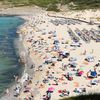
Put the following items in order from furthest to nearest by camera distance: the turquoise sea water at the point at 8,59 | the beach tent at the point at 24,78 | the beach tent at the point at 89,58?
the beach tent at the point at 89,58
the turquoise sea water at the point at 8,59
the beach tent at the point at 24,78

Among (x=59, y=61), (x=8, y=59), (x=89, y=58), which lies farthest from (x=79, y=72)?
(x=8, y=59)

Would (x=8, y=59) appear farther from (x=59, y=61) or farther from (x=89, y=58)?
(x=89, y=58)

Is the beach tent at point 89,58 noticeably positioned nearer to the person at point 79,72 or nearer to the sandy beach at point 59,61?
the sandy beach at point 59,61

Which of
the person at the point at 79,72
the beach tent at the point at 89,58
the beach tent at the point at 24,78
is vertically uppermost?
the beach tent at the point at 89,58

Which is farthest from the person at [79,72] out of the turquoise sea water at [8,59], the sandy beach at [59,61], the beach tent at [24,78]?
the turquoise sea water at [8,59]

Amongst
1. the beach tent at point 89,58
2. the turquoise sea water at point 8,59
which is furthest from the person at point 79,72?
the turquoise sea water at point 8,59

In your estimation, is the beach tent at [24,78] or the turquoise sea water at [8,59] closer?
the beach tent at [24,78]

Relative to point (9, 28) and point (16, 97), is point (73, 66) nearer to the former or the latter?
point (16, 97)

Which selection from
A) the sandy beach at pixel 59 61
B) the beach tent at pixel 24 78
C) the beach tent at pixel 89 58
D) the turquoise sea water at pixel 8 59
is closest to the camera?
the sandy beach at pixel 59 61

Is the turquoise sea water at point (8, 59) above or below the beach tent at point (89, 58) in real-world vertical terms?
below

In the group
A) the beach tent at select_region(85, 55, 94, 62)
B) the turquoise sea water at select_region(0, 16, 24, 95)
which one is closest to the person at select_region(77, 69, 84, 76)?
the beach tent at select_region(85, 55, 94, 62)
